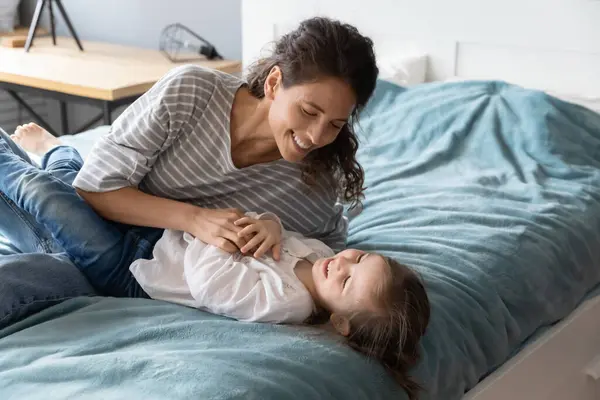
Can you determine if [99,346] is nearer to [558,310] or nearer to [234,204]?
[234,204]

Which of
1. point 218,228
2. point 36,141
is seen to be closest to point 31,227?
point 218,228

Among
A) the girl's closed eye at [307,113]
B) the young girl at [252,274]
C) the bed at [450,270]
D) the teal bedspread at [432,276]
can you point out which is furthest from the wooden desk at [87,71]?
the girl's closed eye at [307,113]

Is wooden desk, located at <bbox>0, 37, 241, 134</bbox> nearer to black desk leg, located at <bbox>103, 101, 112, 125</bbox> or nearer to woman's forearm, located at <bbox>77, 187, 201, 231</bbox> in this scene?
black desk leg, located at <bbox>103, 101, 112, 125</bbox>

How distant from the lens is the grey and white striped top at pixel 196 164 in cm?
139

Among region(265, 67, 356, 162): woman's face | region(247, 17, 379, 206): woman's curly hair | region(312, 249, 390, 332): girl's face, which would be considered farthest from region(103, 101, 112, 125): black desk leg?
region(312, 249, 390, 332): girl's face

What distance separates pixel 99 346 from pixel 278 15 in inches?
71.5

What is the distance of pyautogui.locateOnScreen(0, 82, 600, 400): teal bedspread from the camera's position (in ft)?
3.39

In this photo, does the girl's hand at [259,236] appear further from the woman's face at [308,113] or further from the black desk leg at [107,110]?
the black desk leg at [107,110]

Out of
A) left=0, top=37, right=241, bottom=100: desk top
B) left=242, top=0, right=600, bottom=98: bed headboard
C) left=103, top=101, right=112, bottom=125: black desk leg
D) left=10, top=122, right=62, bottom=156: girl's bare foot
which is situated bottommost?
left=103, top=101, right=112, bottom=125: black desk leg

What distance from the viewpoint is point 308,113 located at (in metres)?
1.31

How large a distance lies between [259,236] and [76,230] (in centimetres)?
32

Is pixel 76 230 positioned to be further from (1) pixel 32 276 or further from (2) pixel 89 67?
(2) pixel 89 67

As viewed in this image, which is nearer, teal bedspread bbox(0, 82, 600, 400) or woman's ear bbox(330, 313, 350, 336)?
teal bedspread bbox(0, 82, 600, 400)

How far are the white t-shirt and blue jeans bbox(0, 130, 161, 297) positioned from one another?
46 millimetres
